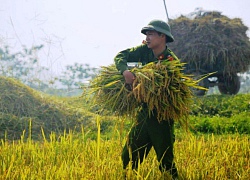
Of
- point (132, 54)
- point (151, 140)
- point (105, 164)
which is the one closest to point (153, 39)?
point (132, 54)

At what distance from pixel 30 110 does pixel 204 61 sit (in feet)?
21.7

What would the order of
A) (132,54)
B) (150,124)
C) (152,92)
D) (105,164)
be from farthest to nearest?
(105,164) → (132,54) → (150,124) → (152,92)

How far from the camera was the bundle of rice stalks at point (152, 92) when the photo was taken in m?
3.15

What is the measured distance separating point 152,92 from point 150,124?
1.03ft

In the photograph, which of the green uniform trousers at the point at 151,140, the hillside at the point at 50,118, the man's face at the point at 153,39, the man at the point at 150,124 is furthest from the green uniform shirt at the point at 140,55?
the hillside at the point at 50,118

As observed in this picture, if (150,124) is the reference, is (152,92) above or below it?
above

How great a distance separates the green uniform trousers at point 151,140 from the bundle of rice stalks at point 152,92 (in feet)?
0.26

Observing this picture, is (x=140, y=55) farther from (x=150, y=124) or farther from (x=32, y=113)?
(x=32, y=113)

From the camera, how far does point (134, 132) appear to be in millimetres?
3410

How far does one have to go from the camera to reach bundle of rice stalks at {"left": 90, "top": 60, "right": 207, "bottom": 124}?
3148 millimetres

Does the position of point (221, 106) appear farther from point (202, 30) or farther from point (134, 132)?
point (134, 132)

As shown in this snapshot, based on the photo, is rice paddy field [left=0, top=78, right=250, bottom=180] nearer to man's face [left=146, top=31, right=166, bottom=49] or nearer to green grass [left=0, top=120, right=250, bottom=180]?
green grass [left=0, top=120, right=250, bottom=180]

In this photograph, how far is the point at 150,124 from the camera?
3.30 m

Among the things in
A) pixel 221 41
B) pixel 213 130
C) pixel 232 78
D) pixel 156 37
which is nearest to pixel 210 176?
pixel 156 37
